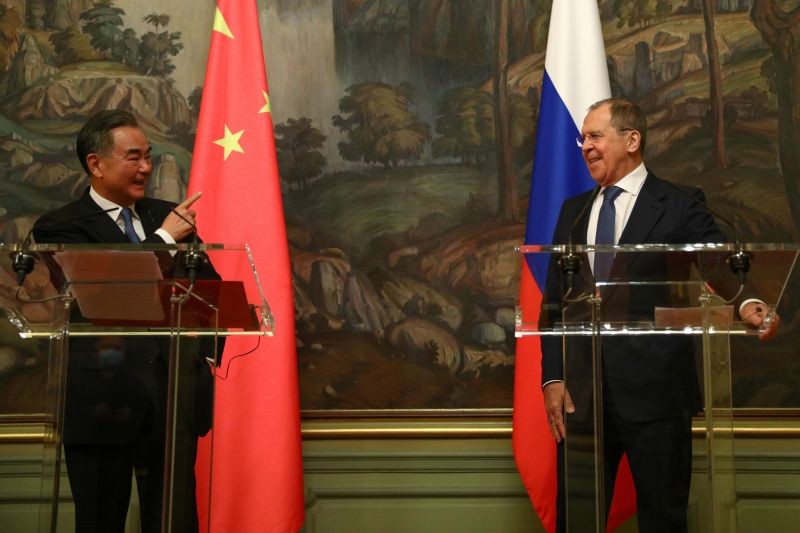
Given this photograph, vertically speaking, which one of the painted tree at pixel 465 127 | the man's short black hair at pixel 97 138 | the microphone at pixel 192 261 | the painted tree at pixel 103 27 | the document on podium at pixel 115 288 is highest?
the painted tree at pixel 103 27

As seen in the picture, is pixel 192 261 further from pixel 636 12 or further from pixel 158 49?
pixel 636 12

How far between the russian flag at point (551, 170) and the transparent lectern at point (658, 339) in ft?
4.95

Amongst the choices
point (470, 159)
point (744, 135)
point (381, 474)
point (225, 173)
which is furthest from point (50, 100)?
point (744, 135)

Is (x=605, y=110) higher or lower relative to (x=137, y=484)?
higher

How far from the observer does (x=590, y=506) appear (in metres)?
2.63

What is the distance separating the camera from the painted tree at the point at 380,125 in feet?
16.1

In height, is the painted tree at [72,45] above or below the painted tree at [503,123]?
above

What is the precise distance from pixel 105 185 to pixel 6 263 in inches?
46.1

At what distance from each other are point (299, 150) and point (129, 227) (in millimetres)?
1393

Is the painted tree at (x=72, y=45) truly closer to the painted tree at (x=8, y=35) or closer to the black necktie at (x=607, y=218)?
the painted tree at (x=8, y=35)

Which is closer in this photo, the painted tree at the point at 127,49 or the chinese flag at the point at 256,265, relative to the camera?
the chinese flag at the point at 256,265

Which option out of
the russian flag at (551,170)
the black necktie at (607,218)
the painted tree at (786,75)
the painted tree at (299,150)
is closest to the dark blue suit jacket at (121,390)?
the black necktie at (607,218)

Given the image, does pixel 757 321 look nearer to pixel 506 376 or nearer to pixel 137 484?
pixel 137 484

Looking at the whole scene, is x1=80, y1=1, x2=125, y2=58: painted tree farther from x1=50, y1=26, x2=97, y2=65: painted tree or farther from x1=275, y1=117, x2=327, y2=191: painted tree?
x1=275, y1=117, x2=327, y2=191: painted tree
